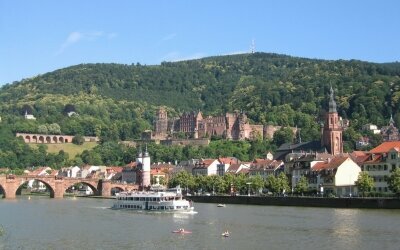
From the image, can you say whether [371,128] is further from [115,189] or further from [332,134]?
[115,189]

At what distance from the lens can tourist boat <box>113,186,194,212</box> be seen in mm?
77562

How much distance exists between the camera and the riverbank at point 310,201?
239 ft

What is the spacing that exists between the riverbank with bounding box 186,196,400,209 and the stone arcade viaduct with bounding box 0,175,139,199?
94.1 ft

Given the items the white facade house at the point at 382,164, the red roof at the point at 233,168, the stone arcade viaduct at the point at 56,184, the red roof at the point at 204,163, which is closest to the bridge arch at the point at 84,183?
the stone arcade viaduct at the point at 56,184

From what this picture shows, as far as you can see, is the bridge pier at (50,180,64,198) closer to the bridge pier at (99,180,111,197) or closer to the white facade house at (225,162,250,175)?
the bridge pier at (99,180,111,197)

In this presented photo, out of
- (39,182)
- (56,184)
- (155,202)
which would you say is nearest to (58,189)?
(56,184)

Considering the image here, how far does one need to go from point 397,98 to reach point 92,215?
13253 cm

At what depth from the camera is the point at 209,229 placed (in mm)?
56875

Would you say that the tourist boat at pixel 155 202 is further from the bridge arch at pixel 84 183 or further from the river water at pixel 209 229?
the bridge arch at pixel 84 183

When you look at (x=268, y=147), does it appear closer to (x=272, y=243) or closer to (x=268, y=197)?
(x=268, y=197)

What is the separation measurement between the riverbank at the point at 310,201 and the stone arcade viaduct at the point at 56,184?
1129 inches

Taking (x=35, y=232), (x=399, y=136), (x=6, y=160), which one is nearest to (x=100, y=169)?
(x=6, y=160)

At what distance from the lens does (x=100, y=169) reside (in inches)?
6378

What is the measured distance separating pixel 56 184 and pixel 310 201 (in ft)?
173
